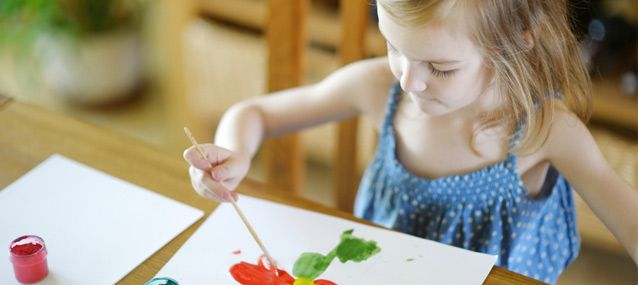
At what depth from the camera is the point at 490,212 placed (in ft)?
3.31

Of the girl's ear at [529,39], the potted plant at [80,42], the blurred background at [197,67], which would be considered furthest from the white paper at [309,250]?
the potted plant at [80,42]

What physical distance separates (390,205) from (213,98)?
1.17m

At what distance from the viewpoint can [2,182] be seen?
979 mm

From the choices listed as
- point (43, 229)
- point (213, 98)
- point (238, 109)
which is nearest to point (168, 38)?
point (213, 98)

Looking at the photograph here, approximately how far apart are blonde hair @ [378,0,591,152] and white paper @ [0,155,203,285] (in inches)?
14.5

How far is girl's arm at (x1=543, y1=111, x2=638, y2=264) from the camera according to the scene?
0.87 meters

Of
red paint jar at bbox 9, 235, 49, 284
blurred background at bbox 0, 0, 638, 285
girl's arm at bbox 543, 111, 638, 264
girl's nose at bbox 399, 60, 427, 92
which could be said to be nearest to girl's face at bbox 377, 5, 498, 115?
girl's nose at bbox 399, 60, 427, 92

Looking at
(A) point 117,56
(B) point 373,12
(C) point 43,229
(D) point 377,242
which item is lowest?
(D) point 377,242

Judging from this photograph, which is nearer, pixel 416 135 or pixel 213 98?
pixel 416 135

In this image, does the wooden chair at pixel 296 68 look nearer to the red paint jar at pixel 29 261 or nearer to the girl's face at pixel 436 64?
the girl's face at pixel 436 64

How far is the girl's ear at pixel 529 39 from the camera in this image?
831mm

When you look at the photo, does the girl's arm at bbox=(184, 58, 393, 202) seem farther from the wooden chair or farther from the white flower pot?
the white flower pot

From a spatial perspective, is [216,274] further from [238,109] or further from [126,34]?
[126,34]

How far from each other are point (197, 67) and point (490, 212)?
4.15 ft
